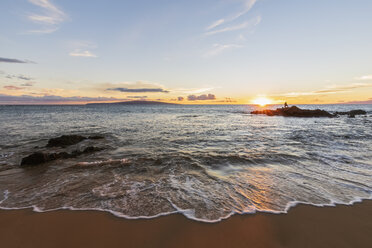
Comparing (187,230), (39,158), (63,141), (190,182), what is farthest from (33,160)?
(187,230)

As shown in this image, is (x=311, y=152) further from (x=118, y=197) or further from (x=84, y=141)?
(x=84, y=141)

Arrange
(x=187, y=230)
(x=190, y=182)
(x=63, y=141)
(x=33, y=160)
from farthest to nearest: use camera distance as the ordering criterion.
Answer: (x=63, y=141) → (x=33, y=160) → (x=190, y=182) → (x=187, y=230)

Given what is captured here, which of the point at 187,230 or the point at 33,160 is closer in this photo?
the point at 187,230

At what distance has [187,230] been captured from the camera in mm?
3172

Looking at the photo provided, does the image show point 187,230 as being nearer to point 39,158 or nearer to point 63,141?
point 39,158

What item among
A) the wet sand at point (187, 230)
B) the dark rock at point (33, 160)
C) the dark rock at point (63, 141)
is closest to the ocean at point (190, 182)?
the wet sand at point (187, 230)

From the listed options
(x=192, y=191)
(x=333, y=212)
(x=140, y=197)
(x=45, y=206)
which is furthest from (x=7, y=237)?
(x=333, y=212)

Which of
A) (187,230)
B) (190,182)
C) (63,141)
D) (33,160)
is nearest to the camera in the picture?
(187,230)

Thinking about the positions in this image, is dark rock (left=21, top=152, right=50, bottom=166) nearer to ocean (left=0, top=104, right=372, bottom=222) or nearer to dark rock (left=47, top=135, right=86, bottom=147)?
ocean (left=0, top=104, right=372, bottom=222)

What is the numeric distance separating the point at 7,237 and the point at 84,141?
373 inches

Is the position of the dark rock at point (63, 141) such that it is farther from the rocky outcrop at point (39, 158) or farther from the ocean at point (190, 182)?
the rocky outcrop at point (39, 158)

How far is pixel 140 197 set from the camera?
14.3 feet

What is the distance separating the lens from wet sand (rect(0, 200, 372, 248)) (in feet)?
9.42

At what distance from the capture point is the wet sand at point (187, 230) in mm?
2871
